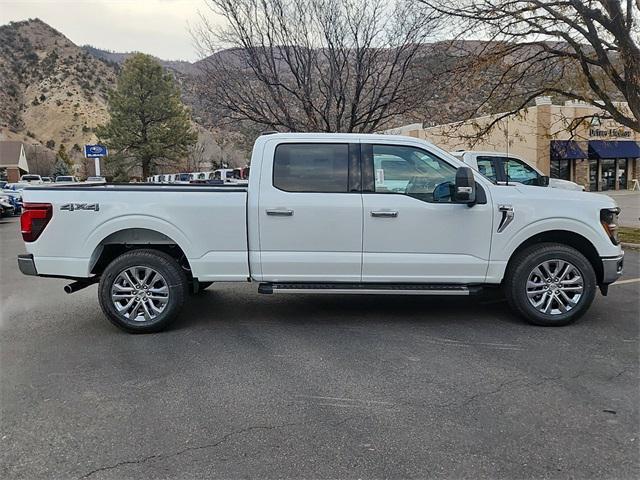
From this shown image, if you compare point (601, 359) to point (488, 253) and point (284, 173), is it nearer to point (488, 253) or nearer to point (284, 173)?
point (488, 253)

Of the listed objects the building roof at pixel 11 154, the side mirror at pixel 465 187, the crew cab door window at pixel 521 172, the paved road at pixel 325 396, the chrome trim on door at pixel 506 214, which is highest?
the building roof at pixel 11 154

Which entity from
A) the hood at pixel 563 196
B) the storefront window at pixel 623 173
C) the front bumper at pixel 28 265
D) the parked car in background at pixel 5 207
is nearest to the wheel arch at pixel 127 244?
the front bumper at pixel 28 265

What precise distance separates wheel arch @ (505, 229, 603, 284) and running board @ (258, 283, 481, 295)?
2.19 feet

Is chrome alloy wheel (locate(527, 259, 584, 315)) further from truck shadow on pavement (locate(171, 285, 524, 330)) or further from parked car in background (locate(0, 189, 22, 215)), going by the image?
parked car in background (locate(0, 189, 22, 215))

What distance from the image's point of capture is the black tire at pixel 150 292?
5449 millimetres

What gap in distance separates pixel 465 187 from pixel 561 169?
96.6 ft

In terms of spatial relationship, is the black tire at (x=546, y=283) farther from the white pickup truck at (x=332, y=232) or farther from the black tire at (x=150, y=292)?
the black tire at (x=150, y=292)

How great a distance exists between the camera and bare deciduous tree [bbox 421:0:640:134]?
11266 mm

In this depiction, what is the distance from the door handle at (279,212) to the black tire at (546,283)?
7.91 ft

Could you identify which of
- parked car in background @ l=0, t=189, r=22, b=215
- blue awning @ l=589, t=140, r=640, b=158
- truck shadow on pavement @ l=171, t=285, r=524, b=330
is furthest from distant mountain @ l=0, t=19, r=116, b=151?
truck shadow on pavement @ l=171, t=285, r=524, b=330

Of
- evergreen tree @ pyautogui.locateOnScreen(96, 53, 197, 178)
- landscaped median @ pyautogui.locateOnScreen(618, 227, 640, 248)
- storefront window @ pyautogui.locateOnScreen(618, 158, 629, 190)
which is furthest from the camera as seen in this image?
evergreen tree @ pyautogui.locateOnScreen(96, 53, 197, 178)

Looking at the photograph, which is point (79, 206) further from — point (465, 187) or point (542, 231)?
point (542, 231)

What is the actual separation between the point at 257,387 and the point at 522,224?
3.17 m

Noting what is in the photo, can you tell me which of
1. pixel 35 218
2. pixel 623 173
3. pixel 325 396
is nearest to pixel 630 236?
pixel 325 396
